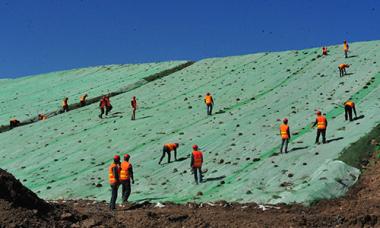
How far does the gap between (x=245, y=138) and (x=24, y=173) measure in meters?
9.29

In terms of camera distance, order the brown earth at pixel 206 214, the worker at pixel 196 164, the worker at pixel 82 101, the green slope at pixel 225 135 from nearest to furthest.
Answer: the brown earth at pixel 206 214
the green slope at pixel 225 135
the worker at pixel 196 164
the worker at pixel 82 101

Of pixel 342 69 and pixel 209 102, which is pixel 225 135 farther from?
pixel 342 69

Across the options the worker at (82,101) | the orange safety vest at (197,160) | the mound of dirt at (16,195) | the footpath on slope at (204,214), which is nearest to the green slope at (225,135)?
the footpath on slope at (204,214)

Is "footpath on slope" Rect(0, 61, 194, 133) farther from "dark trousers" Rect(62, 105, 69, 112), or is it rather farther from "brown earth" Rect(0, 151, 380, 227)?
"brown earth" Rect(0, 151, 380, 227)

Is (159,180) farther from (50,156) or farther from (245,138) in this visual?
(50,156)

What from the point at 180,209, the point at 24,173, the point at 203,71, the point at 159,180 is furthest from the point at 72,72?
the point at 180,209

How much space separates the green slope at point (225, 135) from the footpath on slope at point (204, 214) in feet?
1.87

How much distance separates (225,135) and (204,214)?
9.84m

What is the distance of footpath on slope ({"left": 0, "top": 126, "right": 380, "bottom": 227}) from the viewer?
10.6 m

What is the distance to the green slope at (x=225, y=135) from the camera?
1580 cm

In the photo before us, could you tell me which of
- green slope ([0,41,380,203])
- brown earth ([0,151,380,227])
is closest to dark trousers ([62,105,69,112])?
green slope ([0,41,380,203])

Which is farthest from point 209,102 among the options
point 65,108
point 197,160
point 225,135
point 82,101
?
point 65,108

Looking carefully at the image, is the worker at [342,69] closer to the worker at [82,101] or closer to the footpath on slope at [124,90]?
the footpath on slope at [124,90]

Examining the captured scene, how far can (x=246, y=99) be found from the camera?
29078 millimetres
